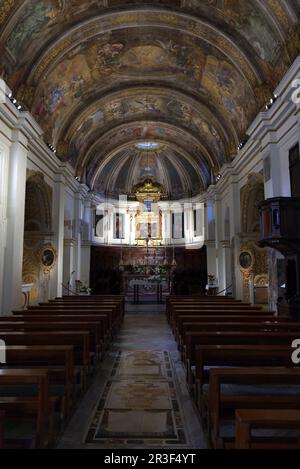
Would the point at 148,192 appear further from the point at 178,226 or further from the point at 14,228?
the point at 14,228

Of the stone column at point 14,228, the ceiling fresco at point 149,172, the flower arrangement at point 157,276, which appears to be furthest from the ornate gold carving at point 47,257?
the ceiling fresco at point 149,172

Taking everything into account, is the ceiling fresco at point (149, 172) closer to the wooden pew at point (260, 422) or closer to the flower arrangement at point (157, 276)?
the flower arrangement at point (157, 276)

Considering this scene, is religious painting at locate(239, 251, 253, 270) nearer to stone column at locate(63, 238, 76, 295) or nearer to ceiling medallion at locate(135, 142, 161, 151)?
stone column at locate(63, 238, 76, 295)

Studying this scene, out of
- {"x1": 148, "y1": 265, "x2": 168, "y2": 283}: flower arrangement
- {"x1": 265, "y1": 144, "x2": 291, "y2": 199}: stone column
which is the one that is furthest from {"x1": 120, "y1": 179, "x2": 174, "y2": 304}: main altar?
{"x1": 265, "y1": 144, "x2": 291, "y2": 199}: stone column

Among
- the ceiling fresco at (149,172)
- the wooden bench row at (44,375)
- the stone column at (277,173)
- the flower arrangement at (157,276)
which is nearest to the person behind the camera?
the wooden bench row at (44,375)

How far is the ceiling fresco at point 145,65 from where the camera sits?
33.1ft

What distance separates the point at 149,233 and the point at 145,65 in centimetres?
1207

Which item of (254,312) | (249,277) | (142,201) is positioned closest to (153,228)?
(142,201)

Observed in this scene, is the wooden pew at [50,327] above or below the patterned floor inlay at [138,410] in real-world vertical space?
above

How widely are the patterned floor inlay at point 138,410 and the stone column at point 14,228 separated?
487 cm

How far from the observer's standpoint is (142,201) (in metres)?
24.7

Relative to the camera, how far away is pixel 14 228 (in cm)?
1007
